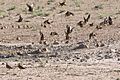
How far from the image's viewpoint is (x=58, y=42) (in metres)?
18.3

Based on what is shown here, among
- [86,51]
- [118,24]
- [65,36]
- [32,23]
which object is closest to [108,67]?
[86,51]

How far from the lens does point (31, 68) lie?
42.0 feet

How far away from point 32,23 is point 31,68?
1014 centimetres

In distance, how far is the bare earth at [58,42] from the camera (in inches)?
481

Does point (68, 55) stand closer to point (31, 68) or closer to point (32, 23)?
point (31, 68)

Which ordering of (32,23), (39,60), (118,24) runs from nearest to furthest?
1. (39,60)
2. (118,24)
3. (32,23)

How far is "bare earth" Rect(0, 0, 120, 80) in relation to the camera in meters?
12.2

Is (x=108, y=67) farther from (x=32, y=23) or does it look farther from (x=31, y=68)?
(x=32, y=23)

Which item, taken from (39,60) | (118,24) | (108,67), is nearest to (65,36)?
(118,24)

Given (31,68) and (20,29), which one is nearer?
(31,68)

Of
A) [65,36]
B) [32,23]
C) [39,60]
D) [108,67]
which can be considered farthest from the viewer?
[32,23]

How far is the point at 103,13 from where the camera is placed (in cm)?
2423

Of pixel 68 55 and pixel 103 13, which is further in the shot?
pixel 103 13

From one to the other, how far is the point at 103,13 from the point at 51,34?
412 centimetres
